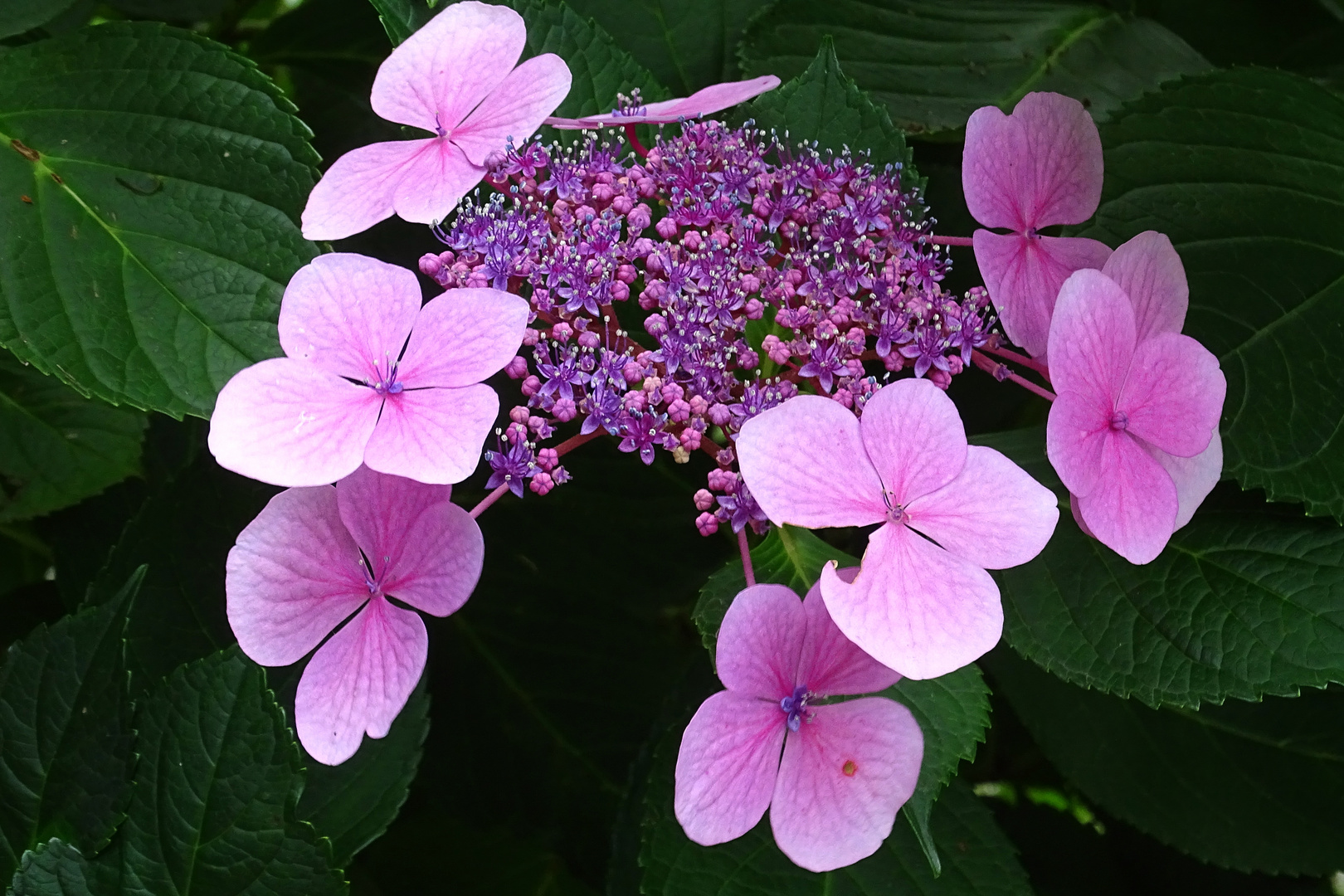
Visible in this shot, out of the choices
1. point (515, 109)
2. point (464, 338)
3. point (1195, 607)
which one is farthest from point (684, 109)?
point (1195, 607)

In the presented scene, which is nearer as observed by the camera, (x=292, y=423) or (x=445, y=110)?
(x=292, y=423)

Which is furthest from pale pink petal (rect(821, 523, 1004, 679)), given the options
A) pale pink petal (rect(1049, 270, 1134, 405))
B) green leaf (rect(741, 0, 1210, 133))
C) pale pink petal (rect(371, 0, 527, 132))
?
green leaf (rect(741, 0, 1210, 133))

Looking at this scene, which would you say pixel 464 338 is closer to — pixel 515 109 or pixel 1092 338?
pixel 515 109

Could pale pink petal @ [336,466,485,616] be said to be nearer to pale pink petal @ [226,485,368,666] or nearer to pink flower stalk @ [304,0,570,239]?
pale pink petal @ [226,485,368,666]

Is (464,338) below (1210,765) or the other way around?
the other way around

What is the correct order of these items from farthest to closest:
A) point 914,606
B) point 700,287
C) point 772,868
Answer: point 772,868, point 700,287, point 914,606

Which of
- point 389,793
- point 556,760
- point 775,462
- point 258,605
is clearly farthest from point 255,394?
point 556,760

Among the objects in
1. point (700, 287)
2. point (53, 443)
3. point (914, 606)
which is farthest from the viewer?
point (53, 443)
